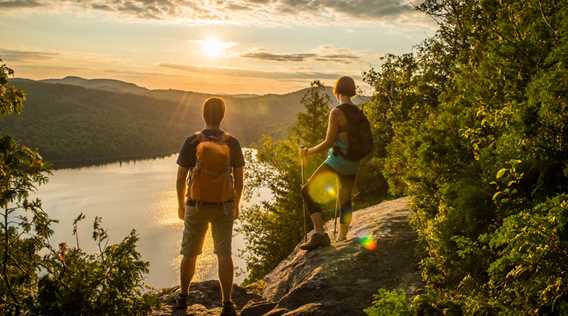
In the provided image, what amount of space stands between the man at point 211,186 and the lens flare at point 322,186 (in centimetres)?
127

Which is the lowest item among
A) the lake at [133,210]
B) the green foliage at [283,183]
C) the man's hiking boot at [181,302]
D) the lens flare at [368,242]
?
the lake at [133,210]

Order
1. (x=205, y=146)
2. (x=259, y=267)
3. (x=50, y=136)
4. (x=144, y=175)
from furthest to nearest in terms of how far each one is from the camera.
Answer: (x=50, y=136)
(x=144, y=175)
(x=259, y=267)
(x=205, y=146)

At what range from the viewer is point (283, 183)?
33.2 meters

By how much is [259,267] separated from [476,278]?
92.9 ft

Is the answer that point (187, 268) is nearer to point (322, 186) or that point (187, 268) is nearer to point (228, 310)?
point (228, 310)

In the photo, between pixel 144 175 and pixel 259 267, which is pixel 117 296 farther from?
pixel 144 175

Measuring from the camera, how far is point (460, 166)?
4.47 metres

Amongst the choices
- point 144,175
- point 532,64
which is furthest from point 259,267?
point 144,175

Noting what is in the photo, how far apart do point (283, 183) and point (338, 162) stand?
2684 cm

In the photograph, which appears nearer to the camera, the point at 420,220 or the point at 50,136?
the point at 420,220

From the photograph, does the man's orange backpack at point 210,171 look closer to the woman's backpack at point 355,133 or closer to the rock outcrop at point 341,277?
the rock outcrop at point 341,277

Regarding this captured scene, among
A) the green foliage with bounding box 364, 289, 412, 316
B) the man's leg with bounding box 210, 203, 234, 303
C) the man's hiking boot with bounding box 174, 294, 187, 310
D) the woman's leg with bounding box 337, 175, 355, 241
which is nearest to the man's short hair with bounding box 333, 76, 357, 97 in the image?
the woman's leg with bounding box 337, 175, 355, 241

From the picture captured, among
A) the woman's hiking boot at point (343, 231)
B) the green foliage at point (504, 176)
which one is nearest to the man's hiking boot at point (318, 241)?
the woman's hiking boot at point (343, 231)

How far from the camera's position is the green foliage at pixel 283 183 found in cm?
2950
